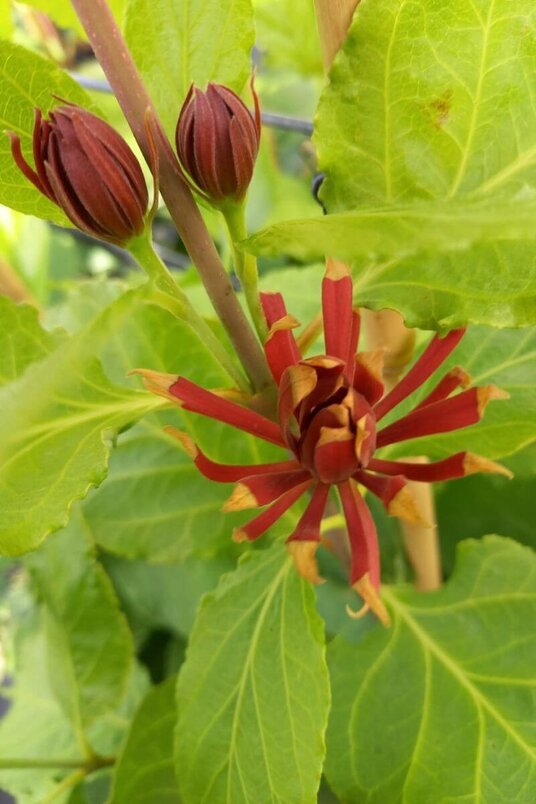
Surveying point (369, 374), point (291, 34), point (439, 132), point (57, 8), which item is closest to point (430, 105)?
point (439, 132)

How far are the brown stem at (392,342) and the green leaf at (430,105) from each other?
15 millimetres

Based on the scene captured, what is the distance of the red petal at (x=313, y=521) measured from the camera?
0.31 m

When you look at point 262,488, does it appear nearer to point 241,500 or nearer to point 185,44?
point 241,500

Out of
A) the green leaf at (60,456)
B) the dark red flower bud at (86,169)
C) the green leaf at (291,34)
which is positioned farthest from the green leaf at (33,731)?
the green leaf at (291,34)

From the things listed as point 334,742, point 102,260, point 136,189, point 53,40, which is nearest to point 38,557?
point 334,742

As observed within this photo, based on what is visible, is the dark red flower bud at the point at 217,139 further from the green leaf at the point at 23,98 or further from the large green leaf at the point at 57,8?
the large green leaf at the point at 57,8

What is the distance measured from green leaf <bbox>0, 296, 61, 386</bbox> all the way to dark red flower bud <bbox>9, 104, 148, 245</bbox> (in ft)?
0.20

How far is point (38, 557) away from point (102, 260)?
98 cm

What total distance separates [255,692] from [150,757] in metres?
0.20

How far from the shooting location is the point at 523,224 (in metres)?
0.19

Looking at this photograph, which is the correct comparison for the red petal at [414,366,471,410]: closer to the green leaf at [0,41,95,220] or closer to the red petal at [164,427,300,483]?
the red petal at [164,427,300,483]

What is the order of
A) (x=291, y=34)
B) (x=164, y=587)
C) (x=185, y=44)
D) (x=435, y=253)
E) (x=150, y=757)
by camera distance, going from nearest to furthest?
(x=435, y=253)
(x=185, y=44)
(x=150, y=757)
(x=164, y=587)
(x=291, y=34)

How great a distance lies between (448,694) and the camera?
0.40 m

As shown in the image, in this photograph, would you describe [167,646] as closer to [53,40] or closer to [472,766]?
[472,766]
